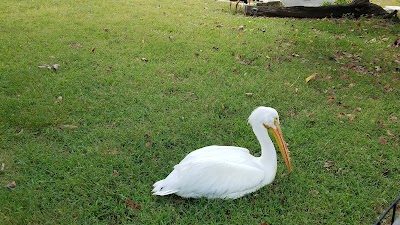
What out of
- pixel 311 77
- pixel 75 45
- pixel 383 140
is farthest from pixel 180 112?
pixel 75 45

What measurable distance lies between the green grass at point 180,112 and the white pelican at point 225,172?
0.11 m

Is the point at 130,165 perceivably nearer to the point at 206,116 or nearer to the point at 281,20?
the point at 206,116

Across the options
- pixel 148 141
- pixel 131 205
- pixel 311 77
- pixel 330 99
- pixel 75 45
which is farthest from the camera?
pixel 75 45

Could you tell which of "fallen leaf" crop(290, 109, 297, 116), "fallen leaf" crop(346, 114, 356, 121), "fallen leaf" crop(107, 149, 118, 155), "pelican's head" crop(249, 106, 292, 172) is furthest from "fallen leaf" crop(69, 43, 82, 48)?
"fallen leaf" crop(346, 114, 356, 121)

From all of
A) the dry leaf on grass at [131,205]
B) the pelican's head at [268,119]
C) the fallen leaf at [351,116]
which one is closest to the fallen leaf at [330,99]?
the fallen leaf at [351,116]

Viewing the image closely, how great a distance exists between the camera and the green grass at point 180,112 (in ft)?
11.5

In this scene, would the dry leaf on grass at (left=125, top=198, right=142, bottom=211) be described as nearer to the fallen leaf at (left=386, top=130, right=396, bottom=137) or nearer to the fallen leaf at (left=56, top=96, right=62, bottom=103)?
the fallen leaf at (left=56, top=96, right=62, bottom=103)

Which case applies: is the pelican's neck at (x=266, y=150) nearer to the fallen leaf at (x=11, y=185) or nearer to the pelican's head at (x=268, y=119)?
the pelican's head at (x=268, y=119)

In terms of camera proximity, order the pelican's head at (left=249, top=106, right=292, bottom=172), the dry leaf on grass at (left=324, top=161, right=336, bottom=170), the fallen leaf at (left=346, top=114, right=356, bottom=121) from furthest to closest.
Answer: the fallen leaf at (left=346, top=114, right=356, bottom=121), the dry leaf on grass at (left=324, top=161, right=336, bottom=170), the pelican's head at (left=249, top=106, right=292, bottom=172)

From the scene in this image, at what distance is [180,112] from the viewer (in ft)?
16.2

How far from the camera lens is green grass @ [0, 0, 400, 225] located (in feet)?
11.5

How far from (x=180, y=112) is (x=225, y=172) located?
162 centimetres

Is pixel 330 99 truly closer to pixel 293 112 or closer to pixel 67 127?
pixel 293 112

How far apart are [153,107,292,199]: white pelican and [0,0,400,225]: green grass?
11 cm
